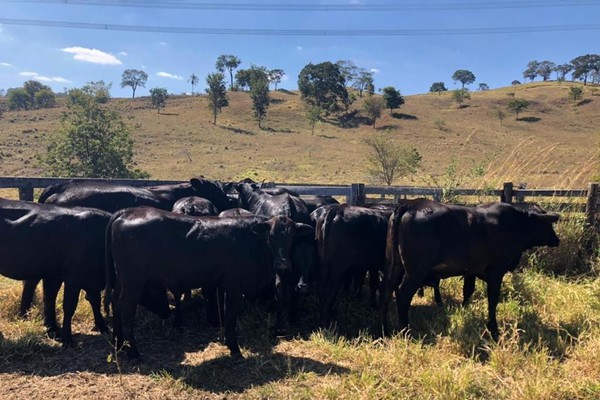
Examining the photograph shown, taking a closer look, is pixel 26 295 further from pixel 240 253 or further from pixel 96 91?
pixel 96 91

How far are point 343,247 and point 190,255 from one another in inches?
86.1

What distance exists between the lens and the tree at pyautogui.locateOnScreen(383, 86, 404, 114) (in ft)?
244

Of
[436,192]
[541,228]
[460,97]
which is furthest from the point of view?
[460,97]

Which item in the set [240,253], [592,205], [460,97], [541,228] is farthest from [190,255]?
[460,97]

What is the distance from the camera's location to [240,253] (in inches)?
222

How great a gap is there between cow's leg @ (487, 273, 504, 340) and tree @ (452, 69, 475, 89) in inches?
5458

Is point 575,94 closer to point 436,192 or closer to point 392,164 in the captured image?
point 392,164

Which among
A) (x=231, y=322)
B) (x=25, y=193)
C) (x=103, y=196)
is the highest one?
(x=103, y=196)

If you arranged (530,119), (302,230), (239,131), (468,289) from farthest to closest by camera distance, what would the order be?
(530,119) < (239,131) < (468,289) < (302,230)

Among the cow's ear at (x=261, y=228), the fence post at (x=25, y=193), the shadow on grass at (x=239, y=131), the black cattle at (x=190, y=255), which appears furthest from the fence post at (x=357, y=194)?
the shadow on grass at (x=239, y=131)

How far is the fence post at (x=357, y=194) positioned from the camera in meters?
10.0

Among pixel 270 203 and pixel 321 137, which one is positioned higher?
pixel 321 137

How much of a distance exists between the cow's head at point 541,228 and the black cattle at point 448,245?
0.18m

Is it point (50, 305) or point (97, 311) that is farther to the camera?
point (97, 311)
